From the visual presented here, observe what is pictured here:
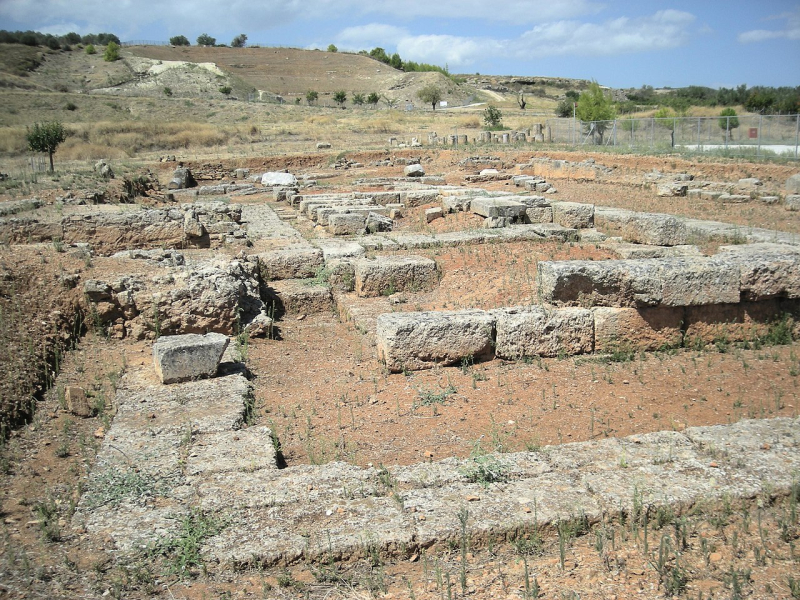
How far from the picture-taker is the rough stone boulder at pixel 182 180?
24531 mm

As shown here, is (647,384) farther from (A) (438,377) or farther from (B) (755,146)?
(B) (755,146)

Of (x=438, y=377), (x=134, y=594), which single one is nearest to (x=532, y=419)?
(x=438, y=377)

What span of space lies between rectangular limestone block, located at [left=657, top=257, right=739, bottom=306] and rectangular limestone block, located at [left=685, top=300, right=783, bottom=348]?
0.20 m

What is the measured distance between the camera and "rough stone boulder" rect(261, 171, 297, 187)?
960 inches

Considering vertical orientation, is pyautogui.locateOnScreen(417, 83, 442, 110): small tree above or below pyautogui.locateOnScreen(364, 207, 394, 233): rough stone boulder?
above

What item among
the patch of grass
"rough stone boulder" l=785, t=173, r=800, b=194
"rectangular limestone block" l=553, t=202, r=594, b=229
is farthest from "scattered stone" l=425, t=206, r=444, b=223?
the patch of grass

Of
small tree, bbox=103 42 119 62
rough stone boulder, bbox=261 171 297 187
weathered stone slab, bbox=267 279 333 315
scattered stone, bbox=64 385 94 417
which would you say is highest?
small tree, bbox=103 42 119 62

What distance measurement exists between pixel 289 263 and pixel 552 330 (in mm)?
5102

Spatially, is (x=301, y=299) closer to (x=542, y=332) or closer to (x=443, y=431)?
(x=542, y=332)

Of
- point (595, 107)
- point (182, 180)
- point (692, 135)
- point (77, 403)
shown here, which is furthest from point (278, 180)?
point (595, 107)

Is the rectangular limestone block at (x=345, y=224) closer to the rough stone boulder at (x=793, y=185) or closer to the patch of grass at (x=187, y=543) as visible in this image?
the patch of grass at (x=187, y=543)

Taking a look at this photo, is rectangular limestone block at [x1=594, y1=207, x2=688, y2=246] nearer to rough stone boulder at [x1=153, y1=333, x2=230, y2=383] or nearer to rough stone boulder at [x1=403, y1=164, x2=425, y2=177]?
rough stone boulder at [x1=153, y1=333, x2=230, y2=383]

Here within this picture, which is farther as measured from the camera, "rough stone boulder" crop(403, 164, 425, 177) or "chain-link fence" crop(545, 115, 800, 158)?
"rough stone boulder" crop(403, 164, 425, 177)

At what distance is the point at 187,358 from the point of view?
238 inches
